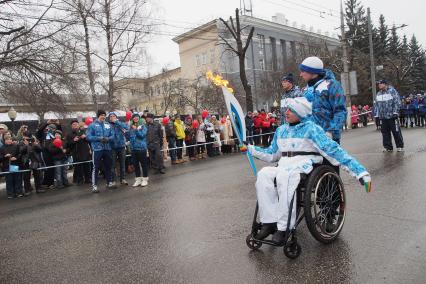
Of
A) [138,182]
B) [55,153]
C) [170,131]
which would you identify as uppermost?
[170,131]

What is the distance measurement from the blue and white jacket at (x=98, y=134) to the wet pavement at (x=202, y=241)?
173 cm

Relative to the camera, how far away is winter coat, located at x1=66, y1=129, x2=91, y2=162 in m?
12.4

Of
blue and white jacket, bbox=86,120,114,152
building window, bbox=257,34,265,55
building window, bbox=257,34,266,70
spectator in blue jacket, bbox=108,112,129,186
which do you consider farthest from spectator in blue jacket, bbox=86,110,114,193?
building window, bbox=257,34,265,55

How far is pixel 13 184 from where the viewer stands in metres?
11.1

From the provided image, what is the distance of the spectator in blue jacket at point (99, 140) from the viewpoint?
10.2m

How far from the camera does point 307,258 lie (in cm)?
405

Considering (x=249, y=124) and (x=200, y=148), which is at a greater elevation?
(x=249, y=124)

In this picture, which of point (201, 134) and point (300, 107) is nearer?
point (300, 107)

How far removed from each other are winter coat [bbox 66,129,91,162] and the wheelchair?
29.7ft

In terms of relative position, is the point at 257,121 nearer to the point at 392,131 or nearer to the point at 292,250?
the point at 392,131

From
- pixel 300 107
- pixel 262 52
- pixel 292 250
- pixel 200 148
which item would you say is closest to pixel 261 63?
pixel 262 52

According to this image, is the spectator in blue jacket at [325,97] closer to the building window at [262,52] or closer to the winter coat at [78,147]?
the winter coat at [78,147]

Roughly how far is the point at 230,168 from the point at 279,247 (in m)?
7.66

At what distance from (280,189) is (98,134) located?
7052 millimetres
